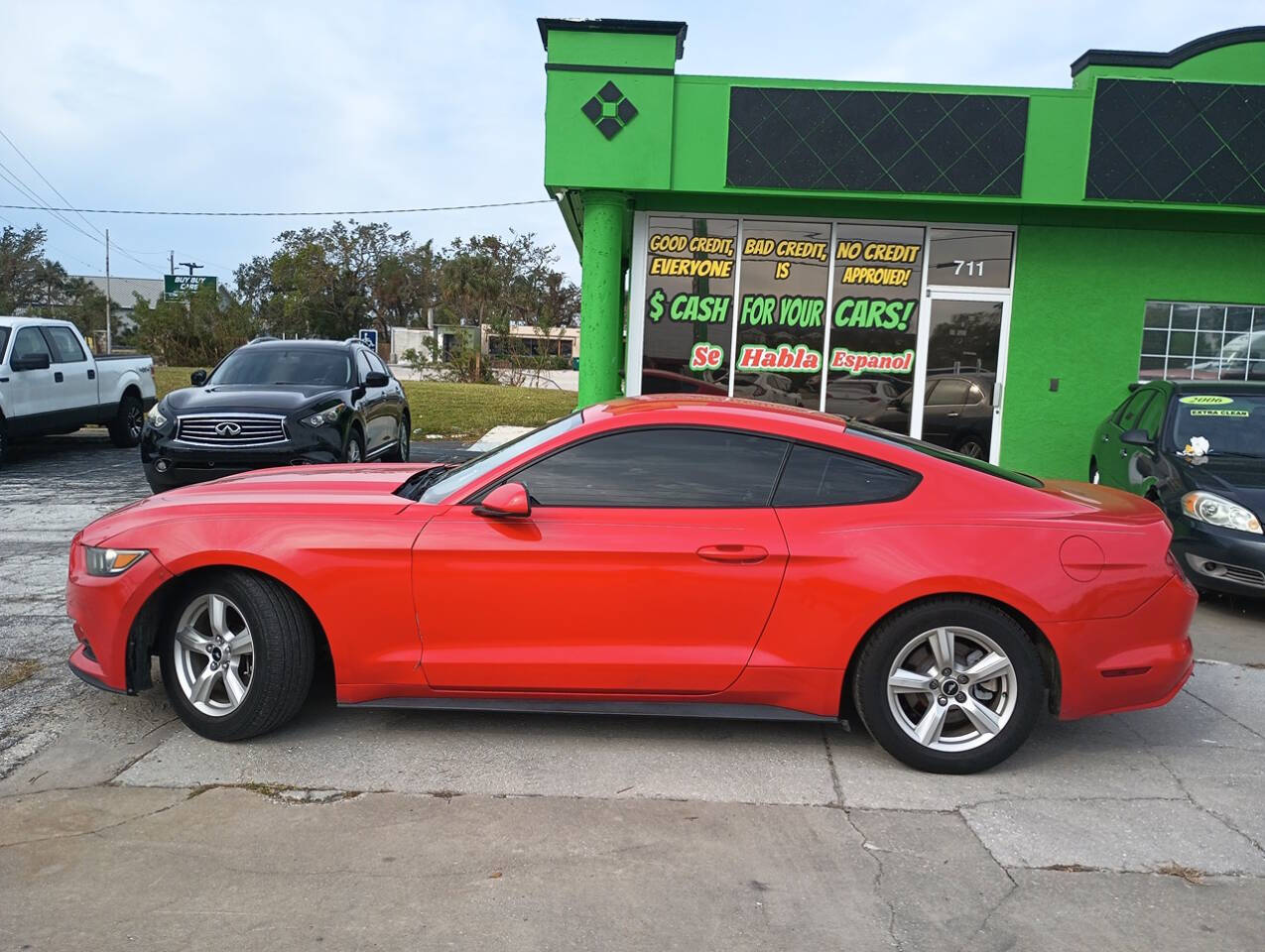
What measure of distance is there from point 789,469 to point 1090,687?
4.97ft

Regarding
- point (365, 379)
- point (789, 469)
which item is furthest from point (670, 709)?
point (365, 379)

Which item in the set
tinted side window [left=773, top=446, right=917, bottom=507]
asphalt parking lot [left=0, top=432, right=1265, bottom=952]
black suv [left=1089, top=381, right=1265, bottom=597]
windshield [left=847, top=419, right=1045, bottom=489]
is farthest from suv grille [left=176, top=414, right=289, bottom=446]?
black suv [left=1089, top=381, right=1265, bottom=597]

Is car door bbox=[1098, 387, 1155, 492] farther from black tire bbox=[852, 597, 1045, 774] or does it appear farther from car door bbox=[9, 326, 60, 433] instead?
car door bbox=[9, 326, 60, 433]

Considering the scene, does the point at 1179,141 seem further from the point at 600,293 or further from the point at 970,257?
the point at 600,293

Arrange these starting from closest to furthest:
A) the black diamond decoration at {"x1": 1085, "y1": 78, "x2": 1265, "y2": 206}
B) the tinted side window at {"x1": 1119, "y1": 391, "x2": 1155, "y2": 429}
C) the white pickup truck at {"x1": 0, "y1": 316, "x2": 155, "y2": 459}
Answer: the tinted side window at {"x1": 1119, "y1": 391, "x2": 1155, "y2": 429} < the black diamond decoration at {"x1": 1085, "y1": 78, "x2": 1265, "y2": 206} < the white pickup truck at {"x1": 0, "y1": 316, "x2": 155, "y2": 459}

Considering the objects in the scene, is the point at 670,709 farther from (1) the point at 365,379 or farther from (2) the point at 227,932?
(1) the point at 365,379

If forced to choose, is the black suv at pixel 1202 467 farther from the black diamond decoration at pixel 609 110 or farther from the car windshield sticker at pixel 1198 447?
the black diamond decoration at pixel 609 110

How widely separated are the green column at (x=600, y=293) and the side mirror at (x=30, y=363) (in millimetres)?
6724

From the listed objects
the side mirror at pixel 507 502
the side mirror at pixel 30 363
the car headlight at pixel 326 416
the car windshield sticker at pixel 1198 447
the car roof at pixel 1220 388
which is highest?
the car roof at pixel 1220 388

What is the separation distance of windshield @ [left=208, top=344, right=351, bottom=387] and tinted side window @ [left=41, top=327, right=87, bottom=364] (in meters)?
3.62

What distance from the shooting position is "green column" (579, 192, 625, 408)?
37.7ft

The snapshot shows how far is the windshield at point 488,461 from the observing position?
455 cm

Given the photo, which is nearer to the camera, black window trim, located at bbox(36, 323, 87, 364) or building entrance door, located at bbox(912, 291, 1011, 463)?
building entrance door, located at bbox(912, 291, 1011, 463)

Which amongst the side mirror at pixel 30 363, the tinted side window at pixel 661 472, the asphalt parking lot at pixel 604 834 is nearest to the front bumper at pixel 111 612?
the asphalt parking lot at pixel 604 834
